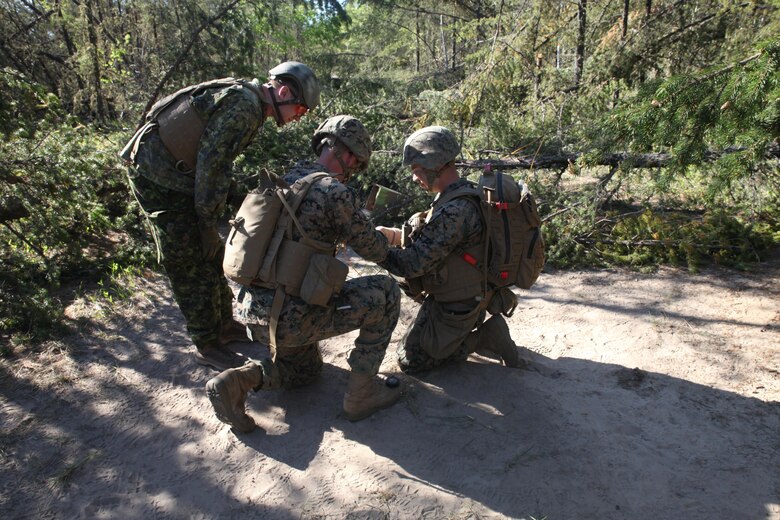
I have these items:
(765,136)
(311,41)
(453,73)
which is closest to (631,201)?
(765,136)

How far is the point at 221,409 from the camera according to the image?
9.85 feet

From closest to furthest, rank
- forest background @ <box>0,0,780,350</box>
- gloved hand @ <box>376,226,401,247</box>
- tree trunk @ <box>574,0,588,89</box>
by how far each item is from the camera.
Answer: gloved hand @ <box>376,226,401,247</box>
forest background @ <box>0,0,780,350</box>
tree trunk @ <box>574,0,588,89</box>

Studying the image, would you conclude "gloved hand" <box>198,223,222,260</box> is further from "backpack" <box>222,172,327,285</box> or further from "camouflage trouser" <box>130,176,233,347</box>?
"backpack" <box>222,172,327,285</box>

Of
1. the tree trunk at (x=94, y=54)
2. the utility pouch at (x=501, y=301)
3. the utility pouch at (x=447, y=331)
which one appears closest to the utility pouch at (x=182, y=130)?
the utility pouch at (x=447, y=331)

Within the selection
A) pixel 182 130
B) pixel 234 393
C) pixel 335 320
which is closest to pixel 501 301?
pixel 335 320

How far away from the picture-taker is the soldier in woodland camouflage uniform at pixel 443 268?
346 centimetres

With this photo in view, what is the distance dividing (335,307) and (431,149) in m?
1.29

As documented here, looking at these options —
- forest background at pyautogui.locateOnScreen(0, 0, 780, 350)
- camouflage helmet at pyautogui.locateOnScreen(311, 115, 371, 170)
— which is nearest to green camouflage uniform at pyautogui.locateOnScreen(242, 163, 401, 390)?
camouflage helmet at pyautogui.locateOnScreen(311, 115, 371, 170)

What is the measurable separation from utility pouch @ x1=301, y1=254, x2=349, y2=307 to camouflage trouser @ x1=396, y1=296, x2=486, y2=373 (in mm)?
1081

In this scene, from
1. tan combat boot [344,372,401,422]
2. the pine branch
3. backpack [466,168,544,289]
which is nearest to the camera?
tan combat boot [344,372,401,422]

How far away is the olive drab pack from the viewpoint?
11.8 ft

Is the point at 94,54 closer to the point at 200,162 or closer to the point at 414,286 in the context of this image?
the point at 200,162

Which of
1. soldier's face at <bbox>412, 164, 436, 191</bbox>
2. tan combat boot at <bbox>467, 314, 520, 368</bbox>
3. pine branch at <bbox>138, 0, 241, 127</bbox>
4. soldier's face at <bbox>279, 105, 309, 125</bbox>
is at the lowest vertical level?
tan combat boot at <bbox>467, 314, 520, 368</bbox>

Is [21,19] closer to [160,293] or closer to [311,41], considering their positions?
[160,293]
